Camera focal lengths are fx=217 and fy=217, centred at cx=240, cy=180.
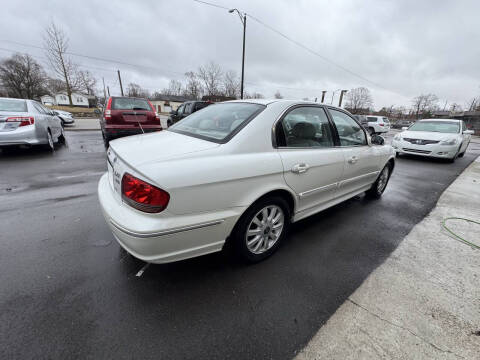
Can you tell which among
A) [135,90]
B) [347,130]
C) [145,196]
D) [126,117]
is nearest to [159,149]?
[145,196]

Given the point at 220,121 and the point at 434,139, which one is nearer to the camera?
the point at 220,121

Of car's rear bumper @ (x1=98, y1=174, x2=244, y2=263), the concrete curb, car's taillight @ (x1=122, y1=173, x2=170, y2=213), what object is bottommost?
the concrete curb

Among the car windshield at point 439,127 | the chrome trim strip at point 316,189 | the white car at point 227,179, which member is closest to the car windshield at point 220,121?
the white car at point 227,179

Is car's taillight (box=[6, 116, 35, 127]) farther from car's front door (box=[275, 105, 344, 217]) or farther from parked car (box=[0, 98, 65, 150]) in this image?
car's front door (box=[275, 105, 344, 217])

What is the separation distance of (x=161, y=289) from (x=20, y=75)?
2479 inches

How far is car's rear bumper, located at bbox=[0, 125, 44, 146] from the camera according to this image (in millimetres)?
5012

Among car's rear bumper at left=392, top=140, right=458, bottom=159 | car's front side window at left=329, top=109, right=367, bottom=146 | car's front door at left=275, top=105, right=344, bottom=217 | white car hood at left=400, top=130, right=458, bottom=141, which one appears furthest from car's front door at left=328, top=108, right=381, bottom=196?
white car hood at left=400, top=130, right=458, bottom=141

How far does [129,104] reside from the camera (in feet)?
22.2

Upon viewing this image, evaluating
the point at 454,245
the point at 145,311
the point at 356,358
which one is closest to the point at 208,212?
the point at 145,311

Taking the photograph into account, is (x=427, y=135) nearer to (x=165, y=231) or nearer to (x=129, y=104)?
(x=165, y=231)

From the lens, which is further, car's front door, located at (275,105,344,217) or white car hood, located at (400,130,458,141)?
white car hood, located at (400,130,458,141)

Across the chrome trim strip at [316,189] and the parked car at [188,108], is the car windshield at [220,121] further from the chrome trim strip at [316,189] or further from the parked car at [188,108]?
the parked car at [188,108]

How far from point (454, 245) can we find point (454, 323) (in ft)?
4.87

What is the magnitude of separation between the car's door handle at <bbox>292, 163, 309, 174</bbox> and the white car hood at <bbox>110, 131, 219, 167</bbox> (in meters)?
0.81
